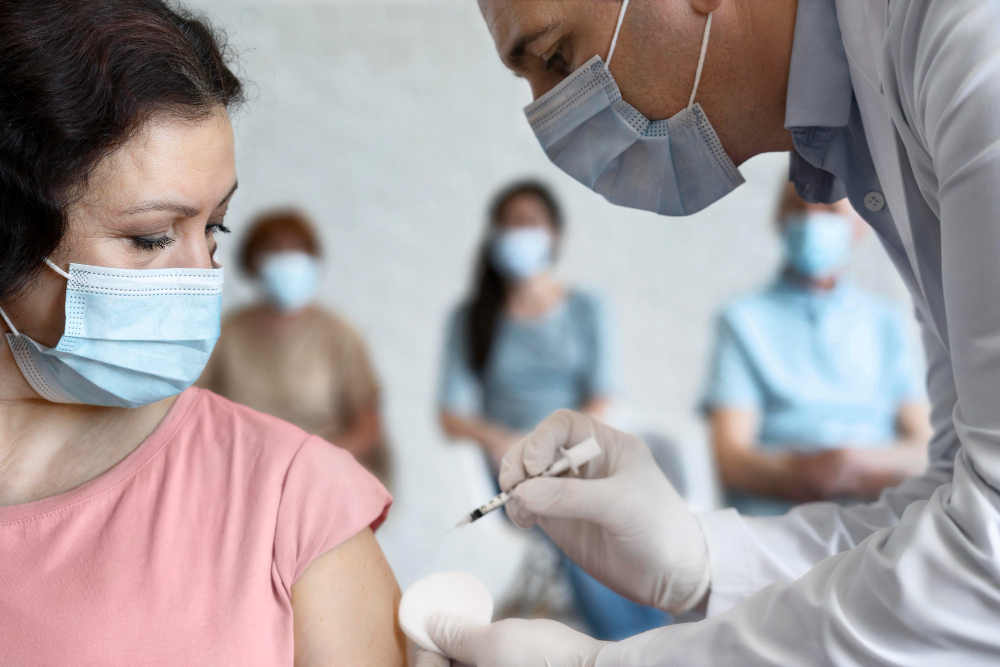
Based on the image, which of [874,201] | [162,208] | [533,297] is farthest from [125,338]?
[533,297]

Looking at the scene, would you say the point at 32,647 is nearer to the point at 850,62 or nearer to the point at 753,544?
the point at 753,544

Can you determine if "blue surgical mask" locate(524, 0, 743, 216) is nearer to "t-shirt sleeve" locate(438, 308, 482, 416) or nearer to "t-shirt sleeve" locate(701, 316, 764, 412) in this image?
"t-shirt sleeve" locate(701, 316, 764, 412)

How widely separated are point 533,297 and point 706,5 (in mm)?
2528

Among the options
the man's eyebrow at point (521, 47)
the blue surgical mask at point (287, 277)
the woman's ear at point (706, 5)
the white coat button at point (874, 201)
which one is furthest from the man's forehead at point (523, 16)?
the blue surgical mask at point (287, 277)

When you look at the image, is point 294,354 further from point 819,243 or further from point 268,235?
point 819,243

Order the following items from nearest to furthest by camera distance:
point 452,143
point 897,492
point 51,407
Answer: point 51,407
point 897,492
point 452,143

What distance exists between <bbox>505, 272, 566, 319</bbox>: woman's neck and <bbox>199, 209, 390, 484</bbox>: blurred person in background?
2.59 feet

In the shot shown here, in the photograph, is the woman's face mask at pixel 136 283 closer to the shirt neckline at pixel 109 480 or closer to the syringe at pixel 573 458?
the shirt neckline at pixel 109 480

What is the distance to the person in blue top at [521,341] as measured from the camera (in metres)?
3.43

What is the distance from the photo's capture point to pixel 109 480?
3.52 ft

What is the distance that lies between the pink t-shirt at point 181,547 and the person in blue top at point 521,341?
229 centimetres

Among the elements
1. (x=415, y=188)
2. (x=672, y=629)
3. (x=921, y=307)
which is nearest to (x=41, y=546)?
(x=672, y=629)

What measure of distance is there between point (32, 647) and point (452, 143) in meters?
3.55

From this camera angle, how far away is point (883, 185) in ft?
3.48
